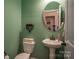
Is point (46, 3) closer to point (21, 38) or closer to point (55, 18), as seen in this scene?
point (55, 18)

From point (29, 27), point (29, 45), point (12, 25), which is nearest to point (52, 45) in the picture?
point (29, 45)

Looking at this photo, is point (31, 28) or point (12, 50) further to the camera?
point (31, 28)

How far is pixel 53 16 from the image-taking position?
11.6 ft

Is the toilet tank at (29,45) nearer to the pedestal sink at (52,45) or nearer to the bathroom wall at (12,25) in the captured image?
the bathroom wall at (12,25)

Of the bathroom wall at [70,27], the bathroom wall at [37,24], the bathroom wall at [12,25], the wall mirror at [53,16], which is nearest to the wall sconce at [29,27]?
the bathroom wall at [37,24]

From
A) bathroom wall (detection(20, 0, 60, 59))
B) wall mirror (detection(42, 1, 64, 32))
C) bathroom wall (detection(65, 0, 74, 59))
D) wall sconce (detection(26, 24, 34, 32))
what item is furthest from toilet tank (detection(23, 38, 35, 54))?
bathroom wall (detection(65, 0, 74, 59))

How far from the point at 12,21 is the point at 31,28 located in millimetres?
669

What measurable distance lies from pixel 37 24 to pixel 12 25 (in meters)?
0.79

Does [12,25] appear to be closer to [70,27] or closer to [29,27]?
[29,27]

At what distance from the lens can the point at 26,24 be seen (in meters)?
3.87

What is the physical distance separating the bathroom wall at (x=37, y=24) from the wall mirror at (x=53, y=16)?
126 mm

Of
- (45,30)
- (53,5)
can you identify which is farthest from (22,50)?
(53,5)

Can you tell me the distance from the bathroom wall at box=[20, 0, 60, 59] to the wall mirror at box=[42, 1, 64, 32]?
126mm

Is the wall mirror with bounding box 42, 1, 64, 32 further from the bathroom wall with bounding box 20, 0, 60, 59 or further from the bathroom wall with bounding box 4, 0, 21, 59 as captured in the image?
the bathroom wall with bounding box 4, 0, 21, 59
